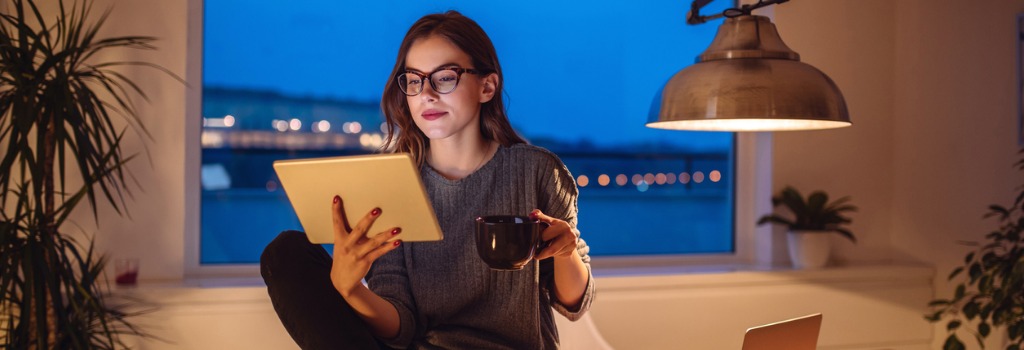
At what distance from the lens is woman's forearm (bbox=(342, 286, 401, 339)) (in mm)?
1511

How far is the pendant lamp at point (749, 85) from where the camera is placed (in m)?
1.34

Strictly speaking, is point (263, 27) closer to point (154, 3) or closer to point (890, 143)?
point (154, 3)

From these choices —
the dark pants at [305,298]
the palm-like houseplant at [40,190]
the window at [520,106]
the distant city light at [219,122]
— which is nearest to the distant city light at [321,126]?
the window at [520,106]

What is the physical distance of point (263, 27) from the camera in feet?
10.00

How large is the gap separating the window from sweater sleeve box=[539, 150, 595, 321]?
4.79 feet

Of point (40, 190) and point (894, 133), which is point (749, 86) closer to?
point (40, 190)

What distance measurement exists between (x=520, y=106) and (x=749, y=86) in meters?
2.00

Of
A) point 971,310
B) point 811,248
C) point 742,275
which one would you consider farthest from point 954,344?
point 742,275

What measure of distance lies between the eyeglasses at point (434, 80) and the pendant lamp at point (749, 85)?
43 cm

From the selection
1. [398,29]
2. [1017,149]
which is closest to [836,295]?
[1017,149]

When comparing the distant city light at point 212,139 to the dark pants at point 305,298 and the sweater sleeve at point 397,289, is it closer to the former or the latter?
the sweater sleeve at point 397,289

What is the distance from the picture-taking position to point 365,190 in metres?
1.30

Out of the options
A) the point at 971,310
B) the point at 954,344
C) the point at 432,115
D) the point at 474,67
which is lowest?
the point at 954,344

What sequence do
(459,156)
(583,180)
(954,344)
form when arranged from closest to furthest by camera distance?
(459,156)
(954,344)
(583,180)
